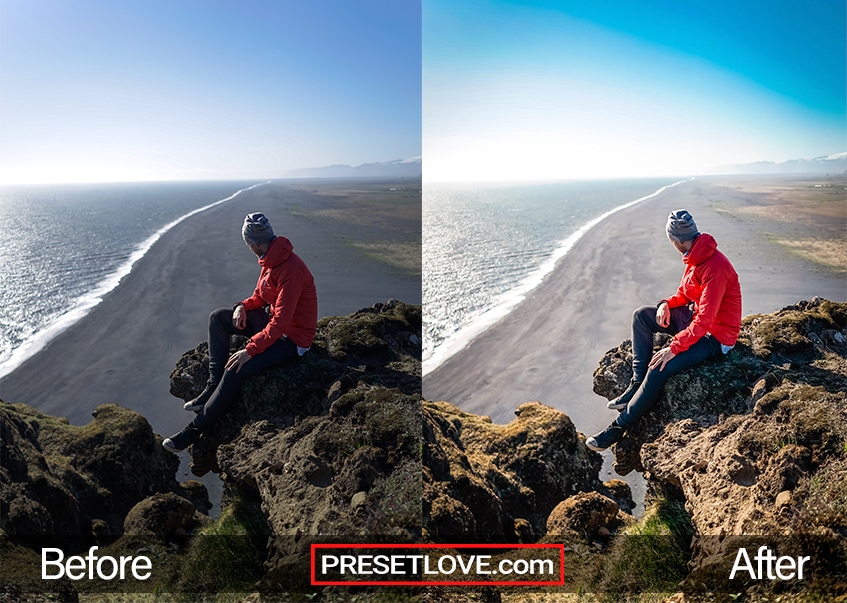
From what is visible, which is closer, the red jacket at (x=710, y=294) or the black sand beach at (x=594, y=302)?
the red jacket at (x=710, y=294)

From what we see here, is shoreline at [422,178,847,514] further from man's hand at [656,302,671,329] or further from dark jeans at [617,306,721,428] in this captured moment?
man's hand at [656,302,671,329]

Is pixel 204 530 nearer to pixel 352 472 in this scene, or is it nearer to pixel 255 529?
pixel 255 529

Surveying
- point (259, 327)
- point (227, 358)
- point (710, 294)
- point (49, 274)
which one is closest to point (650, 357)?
point (710, 294)

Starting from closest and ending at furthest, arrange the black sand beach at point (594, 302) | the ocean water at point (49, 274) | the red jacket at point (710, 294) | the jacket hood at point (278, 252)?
1. the red jacket at point (710, 294)
2. the jacket hood at point (278, 252)
3. the ocean water at point (49, 274)
4. the black sand beach at point (594, 302)

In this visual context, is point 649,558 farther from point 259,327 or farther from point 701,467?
point 259,327

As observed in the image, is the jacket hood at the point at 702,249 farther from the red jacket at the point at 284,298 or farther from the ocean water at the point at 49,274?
the ocean water at the point at 49,274

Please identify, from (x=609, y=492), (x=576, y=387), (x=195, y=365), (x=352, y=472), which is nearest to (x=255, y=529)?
(x=352, y=472)

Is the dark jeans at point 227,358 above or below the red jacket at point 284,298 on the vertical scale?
below

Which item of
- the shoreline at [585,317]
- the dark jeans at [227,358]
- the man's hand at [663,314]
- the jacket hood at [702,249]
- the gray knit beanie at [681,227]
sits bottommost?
the shoreline at [585,317]

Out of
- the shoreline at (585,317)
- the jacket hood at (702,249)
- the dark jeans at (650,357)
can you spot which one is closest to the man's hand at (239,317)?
the dark jeans at (650,357)
